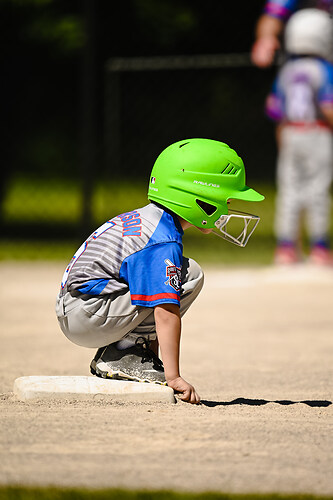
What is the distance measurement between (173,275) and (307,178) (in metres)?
5.61

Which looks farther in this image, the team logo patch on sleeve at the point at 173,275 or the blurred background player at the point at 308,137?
the blurred background player at the point at 308,137

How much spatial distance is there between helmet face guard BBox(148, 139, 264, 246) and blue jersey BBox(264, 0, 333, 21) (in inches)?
230

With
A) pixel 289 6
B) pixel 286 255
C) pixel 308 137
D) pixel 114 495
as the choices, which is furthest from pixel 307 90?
pixel 114 495

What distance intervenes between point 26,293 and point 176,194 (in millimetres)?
3981

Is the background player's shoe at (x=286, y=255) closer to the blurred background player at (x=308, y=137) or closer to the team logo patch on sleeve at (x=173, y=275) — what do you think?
the blurred background player at (x=308, y=137)

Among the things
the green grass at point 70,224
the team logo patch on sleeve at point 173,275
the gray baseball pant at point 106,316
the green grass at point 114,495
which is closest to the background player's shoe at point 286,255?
the green grass at point 70,224

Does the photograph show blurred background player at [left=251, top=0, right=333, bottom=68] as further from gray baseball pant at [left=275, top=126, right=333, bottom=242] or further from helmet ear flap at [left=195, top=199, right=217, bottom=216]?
helmet ear flap at [left=195, top=199, right=217, bottom=216]

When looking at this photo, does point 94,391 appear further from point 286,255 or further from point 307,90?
point 307,90

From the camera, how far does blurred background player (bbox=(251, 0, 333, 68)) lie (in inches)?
369

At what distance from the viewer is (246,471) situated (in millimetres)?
2992

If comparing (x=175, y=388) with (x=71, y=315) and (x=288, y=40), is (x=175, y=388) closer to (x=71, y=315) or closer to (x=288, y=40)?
(x=71, y=315)

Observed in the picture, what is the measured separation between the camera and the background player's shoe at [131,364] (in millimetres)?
4082

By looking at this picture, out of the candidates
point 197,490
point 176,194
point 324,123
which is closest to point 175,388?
point 176,194

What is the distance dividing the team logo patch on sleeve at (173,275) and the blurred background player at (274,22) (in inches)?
232
